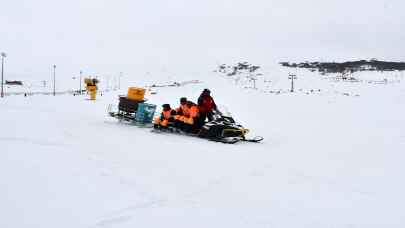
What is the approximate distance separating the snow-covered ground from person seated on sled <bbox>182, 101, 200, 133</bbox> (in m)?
0.74

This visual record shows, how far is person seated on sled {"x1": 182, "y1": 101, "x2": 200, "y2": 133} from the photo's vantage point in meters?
12.7

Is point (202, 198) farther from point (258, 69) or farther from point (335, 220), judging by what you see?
point (258, 69)

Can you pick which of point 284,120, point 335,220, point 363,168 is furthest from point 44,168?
point 284,120

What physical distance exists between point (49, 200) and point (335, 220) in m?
3.51

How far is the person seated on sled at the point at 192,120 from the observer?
41.8 ft

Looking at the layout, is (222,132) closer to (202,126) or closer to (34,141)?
(202,126)

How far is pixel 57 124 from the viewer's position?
40.1 ft

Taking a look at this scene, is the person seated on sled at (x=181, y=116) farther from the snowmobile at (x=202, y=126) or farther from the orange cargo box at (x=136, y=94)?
the orange cargo box at (x=136, y=94)

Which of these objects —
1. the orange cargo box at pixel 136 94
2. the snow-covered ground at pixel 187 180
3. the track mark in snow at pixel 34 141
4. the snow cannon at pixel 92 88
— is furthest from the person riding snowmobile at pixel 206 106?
the snow cannon at pixel 92 88

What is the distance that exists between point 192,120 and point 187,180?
577 centimetres

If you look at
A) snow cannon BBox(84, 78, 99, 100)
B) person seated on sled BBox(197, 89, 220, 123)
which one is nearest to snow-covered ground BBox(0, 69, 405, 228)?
person seated on sled BBox(197, 89, 220, 123)

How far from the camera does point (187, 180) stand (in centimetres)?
701

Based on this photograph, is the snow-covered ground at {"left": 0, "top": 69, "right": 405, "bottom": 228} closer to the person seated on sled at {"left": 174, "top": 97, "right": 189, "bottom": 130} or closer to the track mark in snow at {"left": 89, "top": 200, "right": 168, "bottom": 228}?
the track mark in snow at {"left": 89, "top": 200, "right": 168, "bottom": 228}

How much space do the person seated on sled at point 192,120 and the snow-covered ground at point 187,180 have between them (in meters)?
0.74
